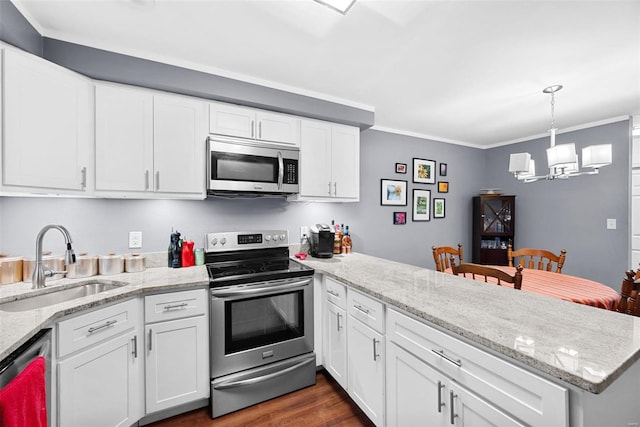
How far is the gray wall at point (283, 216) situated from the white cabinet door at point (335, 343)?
3.33ft

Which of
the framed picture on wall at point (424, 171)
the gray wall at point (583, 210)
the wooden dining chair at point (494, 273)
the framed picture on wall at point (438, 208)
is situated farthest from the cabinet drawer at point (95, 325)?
the gray wall at point (583, 210)

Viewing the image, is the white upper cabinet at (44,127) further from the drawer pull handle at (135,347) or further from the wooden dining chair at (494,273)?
the wooden dining chair at (494,273)

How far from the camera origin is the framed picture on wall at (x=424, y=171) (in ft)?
12.4

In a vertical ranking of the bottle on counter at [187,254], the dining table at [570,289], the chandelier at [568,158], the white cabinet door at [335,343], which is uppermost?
the chandelier at [568,158]

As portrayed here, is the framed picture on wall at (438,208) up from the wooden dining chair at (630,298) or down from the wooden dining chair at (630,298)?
up

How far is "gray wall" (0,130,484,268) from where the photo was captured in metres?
1.89

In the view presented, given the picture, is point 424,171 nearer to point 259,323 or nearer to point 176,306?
point 259,323

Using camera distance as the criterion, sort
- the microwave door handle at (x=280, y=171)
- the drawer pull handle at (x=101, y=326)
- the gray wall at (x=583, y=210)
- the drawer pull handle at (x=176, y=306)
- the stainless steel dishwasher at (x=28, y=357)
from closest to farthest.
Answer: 1. the stainless steel dishwasher at (x=28, y=357)
2. the drawer pull handle at (x=101, y=326)
3. the drawer pull handle at (x=176, y=306)
4. the microwave door handle at (x=280, y=171)
5. the gray wall at (x=583, y=210)

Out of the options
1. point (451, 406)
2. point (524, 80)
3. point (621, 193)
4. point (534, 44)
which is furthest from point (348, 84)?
point (621, 193)

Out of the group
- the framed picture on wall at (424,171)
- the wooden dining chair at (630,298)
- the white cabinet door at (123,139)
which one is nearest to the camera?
the wooden dining chair at (630,298)

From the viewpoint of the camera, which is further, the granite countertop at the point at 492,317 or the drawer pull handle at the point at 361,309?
the drawer pull handle at the point at 361,309

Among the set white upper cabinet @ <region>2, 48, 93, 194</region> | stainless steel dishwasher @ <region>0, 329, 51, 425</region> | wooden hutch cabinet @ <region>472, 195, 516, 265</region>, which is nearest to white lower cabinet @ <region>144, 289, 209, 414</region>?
stainless steel dishwasher @ <region>0, 329, 51, 425</region>

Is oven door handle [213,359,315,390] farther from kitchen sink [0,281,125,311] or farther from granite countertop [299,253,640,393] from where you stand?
kitchen sink [0,281,125,311]

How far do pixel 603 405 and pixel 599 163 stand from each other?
2.21 metres
